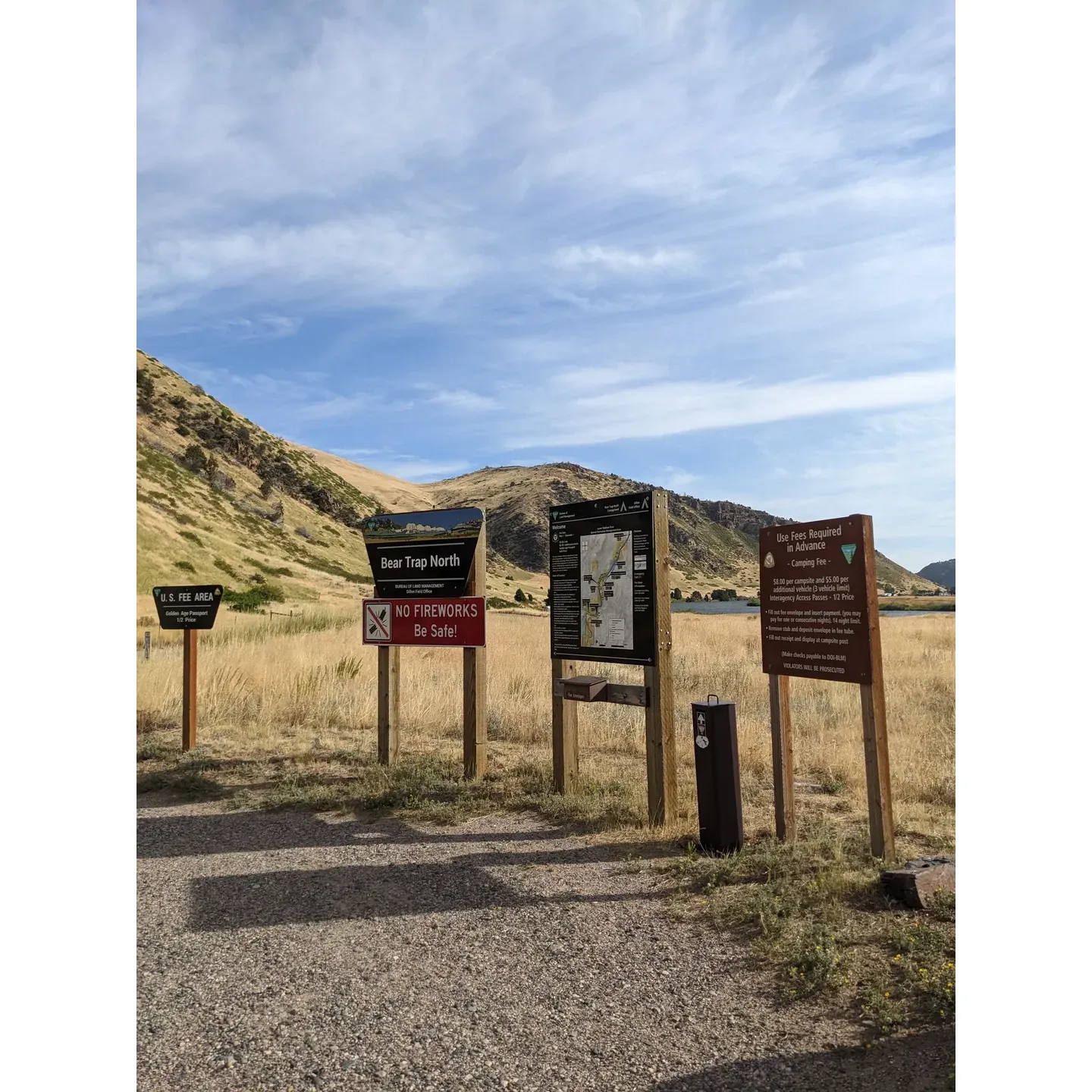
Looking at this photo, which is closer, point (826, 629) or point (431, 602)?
point (826, 629)

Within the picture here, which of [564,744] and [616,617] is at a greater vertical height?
[616,617]

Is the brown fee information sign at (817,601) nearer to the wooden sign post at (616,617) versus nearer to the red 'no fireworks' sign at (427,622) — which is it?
the wooden sign post at (616,617)

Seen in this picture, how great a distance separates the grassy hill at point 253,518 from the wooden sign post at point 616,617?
16.3m

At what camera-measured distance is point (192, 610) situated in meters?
8.92

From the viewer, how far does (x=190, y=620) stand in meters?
8.93

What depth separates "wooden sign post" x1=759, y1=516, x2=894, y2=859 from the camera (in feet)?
16.4

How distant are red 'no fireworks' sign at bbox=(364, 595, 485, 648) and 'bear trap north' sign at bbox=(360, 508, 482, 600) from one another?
9 centimetres

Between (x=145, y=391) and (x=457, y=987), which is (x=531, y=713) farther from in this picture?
(x=145, y=391)

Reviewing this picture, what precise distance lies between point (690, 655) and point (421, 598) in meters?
9.23

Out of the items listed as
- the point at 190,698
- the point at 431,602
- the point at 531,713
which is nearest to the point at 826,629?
the point at 431,602

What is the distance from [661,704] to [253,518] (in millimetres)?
56795

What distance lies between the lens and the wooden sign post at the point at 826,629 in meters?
4.99

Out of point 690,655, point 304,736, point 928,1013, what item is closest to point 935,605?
point 690,655

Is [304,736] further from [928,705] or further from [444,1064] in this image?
[928,705]
